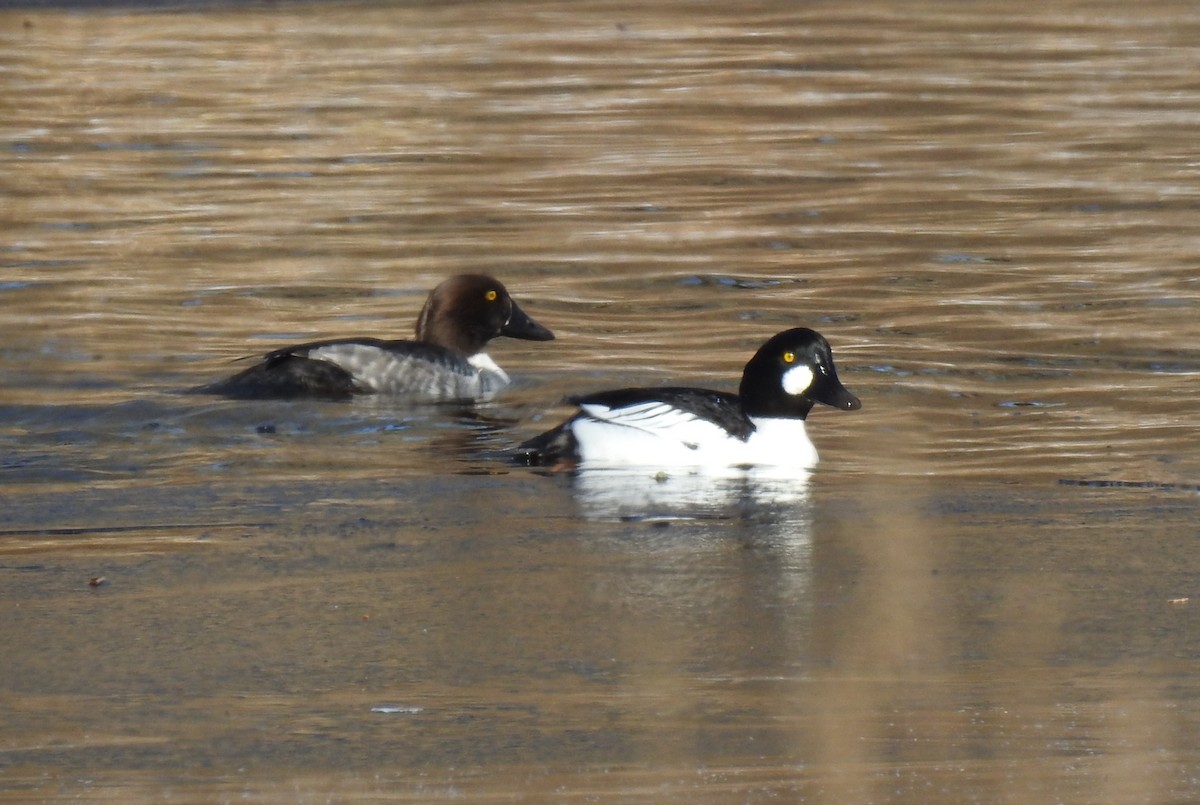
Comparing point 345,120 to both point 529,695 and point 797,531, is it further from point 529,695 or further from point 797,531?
point 529,695

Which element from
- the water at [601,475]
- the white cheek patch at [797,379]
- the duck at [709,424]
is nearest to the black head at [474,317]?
the water at [601,475]

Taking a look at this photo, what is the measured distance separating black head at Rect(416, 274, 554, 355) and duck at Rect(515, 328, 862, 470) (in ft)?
8.03

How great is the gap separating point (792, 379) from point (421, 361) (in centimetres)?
243

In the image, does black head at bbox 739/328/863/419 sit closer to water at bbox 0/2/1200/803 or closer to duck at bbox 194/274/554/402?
water at bbox 0/2/1200/803

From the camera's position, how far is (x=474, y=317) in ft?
35.9

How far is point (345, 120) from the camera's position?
18641 millimetres

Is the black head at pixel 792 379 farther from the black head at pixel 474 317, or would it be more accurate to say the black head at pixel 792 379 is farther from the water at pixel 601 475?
the black head at pixel 474 317

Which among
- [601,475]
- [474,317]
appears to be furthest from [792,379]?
[474,317]

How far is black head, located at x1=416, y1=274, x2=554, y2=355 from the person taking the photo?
35.8 ft

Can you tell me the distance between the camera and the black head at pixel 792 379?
330 inches

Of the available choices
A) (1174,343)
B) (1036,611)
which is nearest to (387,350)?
(1174,343)

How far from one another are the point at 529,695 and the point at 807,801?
99 centimetres

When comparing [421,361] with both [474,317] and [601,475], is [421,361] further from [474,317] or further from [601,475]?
[601,475]

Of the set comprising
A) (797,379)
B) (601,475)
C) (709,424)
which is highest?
(797,379)
